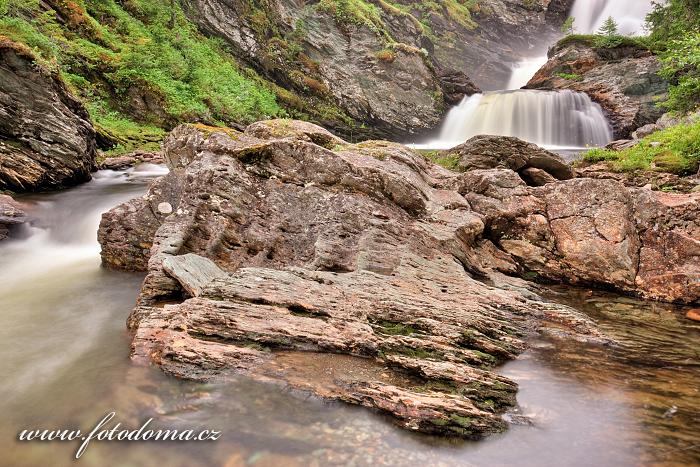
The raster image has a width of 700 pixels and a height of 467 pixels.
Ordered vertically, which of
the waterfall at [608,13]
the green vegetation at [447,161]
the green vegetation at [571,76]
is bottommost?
the green vegetation at [447,161]

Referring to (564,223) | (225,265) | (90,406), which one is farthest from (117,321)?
(564,223)

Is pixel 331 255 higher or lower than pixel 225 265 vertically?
higher

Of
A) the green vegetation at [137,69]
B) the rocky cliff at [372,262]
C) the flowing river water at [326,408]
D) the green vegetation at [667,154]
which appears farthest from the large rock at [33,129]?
the green vegetation at [667,154]

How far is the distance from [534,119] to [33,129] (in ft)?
93.8

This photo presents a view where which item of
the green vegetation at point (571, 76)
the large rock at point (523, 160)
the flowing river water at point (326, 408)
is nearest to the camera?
the flowing river water at point (326, 408)

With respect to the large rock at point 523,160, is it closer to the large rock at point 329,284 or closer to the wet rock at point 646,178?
the wet rock at point 646,178

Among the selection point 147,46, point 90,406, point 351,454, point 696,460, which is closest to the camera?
→ point 696,460

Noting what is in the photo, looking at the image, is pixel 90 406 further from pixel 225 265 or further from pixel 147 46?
pixel 147 46

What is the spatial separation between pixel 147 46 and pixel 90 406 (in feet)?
78.3

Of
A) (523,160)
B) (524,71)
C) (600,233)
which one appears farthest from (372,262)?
(524,71)

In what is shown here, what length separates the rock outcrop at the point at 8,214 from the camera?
9461mm

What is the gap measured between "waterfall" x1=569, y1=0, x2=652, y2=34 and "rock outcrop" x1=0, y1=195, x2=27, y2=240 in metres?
64.3

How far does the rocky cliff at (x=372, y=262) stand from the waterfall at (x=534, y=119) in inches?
803

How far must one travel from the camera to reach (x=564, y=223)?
8.11 m
